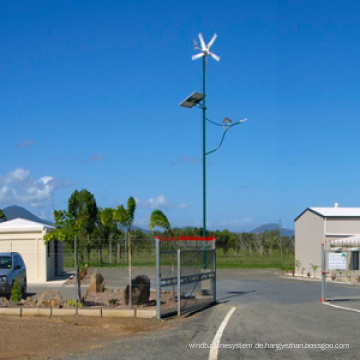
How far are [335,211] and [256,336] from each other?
28.6m

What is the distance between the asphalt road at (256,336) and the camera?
9875mm

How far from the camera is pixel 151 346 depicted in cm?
1073

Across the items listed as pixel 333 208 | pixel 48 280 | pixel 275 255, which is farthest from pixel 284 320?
pixel 275 255

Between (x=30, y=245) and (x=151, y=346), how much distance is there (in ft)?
64.9

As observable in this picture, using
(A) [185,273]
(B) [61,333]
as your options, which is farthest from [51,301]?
(A) [185,273]

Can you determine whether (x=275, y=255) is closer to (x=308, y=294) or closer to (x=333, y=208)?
(x=333, y=208)

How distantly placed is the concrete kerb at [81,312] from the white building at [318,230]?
21847 mm

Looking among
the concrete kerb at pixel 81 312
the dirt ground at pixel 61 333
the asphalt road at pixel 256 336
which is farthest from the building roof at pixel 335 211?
the dirt ground at pixel 61 333

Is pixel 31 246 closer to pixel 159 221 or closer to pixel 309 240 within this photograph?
A: pixel 159 221

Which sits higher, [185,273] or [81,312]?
[185,273]

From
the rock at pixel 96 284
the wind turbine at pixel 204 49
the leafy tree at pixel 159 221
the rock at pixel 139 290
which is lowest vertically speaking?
the rock at pixel 96 284

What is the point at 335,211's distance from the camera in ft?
127

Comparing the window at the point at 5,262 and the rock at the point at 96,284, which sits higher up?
the window at the point at 5,262

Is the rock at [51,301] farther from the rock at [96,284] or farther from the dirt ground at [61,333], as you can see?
the rock at [96,284]
